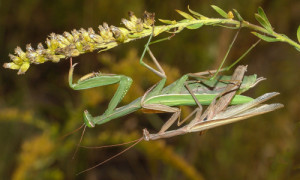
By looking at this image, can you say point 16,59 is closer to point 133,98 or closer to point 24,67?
point 24,67

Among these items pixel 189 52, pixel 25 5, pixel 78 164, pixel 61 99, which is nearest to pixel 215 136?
pixel 189 52

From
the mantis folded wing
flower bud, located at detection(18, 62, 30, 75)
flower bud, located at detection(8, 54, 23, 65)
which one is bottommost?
the mantis folded wing

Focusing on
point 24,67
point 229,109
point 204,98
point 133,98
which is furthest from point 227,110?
point 133,98

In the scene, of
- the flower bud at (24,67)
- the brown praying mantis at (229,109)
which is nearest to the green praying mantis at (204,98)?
the brown praying mantis at (229,109)

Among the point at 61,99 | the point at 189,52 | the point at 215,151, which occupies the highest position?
the point at 61,99

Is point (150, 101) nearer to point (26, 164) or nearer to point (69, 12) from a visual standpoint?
point (26, 164)

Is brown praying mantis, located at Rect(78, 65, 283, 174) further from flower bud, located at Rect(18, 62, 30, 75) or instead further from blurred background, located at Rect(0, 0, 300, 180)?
blurred background, located at Rect(0, 0, 300, 180)

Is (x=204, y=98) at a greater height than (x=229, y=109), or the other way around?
(x=204, y=98)

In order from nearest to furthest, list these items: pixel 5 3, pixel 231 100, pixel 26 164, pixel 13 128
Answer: pixel 231 100 → pixel 26 164 → pixel 13 128 → pixel 5 3

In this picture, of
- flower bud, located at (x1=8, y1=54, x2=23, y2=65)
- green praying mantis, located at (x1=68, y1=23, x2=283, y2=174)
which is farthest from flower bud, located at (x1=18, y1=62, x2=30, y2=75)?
green praying mantis, located at (x1=68, y1=23, x2=283, y2=174)
